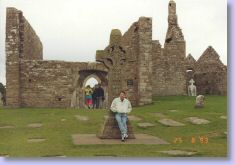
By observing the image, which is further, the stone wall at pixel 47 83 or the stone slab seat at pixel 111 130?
the stone wall at pixel 47 83

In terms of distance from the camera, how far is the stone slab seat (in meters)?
15.6

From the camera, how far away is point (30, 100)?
2873 cm

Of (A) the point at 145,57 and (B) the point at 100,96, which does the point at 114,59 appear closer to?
(B) the point at 100,96

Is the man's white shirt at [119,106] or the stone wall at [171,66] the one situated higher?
the stone wall at [171,66]

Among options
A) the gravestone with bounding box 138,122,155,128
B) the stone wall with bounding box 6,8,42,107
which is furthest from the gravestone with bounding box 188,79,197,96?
the gravestone with bounding box 138,122,155,128

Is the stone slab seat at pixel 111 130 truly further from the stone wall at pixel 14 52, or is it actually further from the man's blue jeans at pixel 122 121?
the stone wall at pixel 14 52

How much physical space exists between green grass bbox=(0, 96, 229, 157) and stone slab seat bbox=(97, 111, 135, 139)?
86cm

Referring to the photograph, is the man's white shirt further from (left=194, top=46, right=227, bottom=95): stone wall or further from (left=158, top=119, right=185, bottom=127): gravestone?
(left=194, top=46, right=227, bottom=95): stone wall

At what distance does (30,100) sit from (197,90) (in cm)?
1275

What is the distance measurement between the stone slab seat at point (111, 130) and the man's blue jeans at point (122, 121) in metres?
0.28

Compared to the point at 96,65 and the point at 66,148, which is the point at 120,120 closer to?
the point at 66,148

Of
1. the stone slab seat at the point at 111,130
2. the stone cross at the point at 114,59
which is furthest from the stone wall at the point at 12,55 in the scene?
the stone slab seat at the point at 111,130

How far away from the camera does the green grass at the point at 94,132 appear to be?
42.7 ft

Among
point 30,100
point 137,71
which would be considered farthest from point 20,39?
point 137,71
